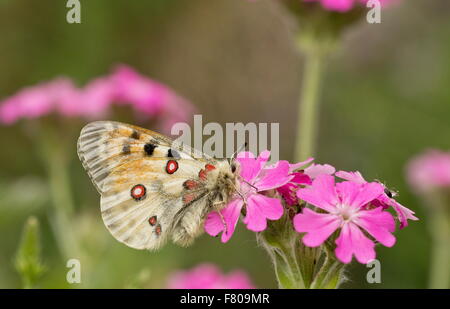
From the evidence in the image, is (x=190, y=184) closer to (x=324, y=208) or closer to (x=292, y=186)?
(x=292, y=186)

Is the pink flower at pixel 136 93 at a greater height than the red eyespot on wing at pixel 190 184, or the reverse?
the pink flower at pixel 136 93

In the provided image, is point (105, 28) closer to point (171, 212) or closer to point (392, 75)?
point (392, 75)

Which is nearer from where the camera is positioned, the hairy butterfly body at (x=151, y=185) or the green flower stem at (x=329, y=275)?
the green flower stem at (x=329, y=275)

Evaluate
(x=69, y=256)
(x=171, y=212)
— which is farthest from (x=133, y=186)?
(x=69, y=256)

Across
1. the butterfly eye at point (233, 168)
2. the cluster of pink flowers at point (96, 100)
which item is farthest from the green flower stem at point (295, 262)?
the cluster of pink flowers at point (96, 100)

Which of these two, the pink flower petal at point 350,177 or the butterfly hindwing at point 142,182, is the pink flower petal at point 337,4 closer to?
the butterfly hindwing at point 142,182

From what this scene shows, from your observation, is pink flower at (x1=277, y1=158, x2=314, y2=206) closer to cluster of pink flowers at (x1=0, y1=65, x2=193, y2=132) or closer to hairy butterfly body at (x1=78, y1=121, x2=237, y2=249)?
hairy butterfly body at (x1=78, y1=121, x2=237, y2=249)

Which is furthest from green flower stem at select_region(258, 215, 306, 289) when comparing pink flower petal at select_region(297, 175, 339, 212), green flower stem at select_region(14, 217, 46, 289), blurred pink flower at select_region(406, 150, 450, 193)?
blurred pink flower at select_region(406, 150, 450, 193)
